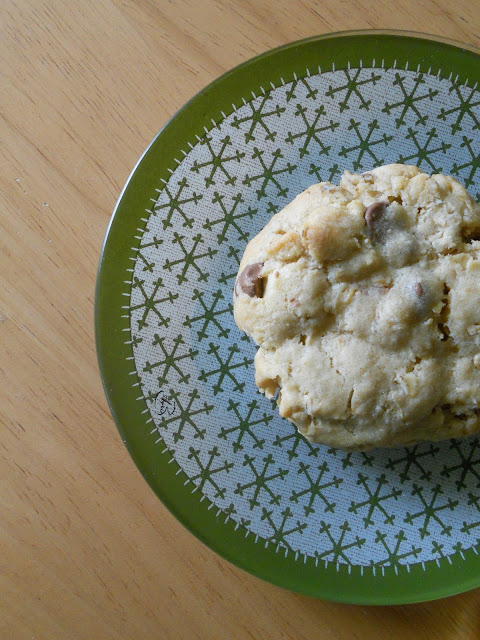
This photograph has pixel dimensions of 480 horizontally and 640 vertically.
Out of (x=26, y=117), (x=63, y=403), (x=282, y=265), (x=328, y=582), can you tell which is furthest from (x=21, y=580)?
(x=26, y=117)

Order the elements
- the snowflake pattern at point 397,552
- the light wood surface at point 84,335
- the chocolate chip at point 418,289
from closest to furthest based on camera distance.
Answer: the chocolate chip at point 418,289 < the snowflake pattern at point 397,552 < the light wood surface at point 84,335

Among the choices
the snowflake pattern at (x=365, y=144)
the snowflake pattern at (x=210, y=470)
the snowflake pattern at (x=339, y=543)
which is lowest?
the snowflake pattern at (x=339, y=543)

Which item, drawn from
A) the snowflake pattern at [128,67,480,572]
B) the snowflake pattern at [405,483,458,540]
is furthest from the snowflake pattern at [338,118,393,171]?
the snowflake pattern at [405,483,458,540]

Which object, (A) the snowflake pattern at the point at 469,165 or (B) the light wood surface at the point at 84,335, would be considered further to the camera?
(B) the light wood surface at the point at 84,335

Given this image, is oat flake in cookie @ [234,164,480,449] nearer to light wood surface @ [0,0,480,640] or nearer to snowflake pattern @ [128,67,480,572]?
snowflake pattern @ [128,67,480,572]

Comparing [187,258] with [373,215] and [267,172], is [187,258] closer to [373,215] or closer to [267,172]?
[267,172]

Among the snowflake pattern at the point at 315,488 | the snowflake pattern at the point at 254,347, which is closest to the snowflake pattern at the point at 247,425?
the snowflake pattern at the point at 254,347

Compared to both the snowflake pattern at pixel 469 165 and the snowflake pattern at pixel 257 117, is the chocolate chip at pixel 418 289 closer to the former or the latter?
the snowflake pattern at pixel 469 165

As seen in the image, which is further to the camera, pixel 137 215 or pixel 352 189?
pixel 137 215

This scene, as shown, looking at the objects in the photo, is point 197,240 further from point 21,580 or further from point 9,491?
point 21,580
